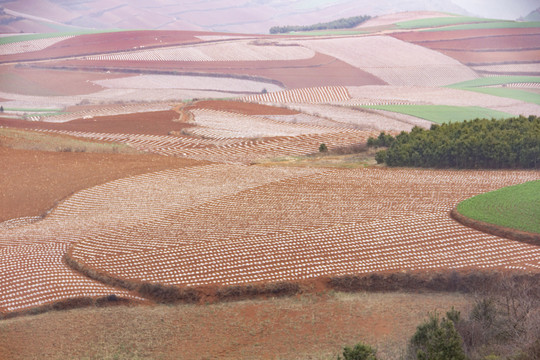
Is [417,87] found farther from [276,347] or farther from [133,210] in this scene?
[276,347]

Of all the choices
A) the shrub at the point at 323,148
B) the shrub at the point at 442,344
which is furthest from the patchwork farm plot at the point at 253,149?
the shrub at the point at 442,344

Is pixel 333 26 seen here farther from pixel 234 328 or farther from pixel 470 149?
pixel 234 328

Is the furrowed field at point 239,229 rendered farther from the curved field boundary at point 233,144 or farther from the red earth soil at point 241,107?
the red earth soil at point 241,107

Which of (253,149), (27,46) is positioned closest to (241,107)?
(253,149)

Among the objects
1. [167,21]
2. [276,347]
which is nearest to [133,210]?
[276,347]

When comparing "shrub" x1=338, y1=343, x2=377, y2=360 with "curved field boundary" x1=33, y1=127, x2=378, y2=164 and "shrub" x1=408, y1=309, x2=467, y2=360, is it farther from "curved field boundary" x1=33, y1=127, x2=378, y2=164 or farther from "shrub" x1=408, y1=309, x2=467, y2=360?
"curved field boundary" x1=33, y1=127, x2=378, y2=164
